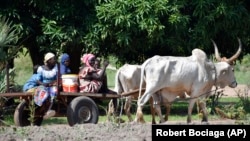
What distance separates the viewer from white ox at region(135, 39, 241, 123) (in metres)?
13.6

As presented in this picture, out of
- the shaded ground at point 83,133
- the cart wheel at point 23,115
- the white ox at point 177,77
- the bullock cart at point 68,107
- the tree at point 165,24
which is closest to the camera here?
the shaded ground at point 83,133

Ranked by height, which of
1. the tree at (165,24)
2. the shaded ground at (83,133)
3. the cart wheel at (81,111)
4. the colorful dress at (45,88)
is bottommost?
the shaded ground at (83,133)

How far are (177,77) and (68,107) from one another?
2.30m

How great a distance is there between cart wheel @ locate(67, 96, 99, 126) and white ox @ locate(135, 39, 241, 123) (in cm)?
95

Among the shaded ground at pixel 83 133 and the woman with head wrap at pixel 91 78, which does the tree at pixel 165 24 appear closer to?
the woman with head wrap at pixel 91 78

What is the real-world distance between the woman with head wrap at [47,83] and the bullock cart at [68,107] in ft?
0.33

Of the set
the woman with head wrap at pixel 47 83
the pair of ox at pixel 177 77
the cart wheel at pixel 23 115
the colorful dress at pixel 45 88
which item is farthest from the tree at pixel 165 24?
the cart wheel at pixel 23 115

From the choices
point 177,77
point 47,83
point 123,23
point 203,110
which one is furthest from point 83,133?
point 123,23

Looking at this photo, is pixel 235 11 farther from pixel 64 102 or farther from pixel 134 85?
pixel 64 102

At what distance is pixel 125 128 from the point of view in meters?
10.7

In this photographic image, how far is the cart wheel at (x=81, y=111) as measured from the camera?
492 inches

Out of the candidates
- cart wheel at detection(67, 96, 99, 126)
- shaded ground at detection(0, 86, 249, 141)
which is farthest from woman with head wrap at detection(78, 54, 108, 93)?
shaded ground at detection(0, 86, 249, 141)

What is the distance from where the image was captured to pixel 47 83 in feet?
41.5

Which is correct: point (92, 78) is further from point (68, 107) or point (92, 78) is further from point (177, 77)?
point (177, 77)
